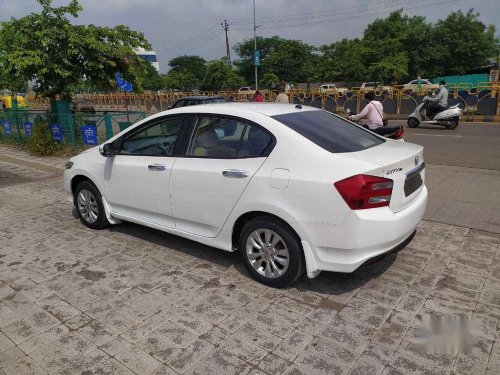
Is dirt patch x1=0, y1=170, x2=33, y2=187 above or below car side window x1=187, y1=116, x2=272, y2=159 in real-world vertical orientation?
below

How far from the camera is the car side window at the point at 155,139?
416 centimetres

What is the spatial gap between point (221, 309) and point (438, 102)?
13907mm

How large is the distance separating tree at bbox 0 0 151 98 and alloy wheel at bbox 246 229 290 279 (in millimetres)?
8630

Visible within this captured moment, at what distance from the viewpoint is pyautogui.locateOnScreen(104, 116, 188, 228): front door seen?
413 centimetres

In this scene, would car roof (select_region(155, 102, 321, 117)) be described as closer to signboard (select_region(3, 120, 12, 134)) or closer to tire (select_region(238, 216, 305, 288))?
tire (select_region(238, 216, 305, 288))

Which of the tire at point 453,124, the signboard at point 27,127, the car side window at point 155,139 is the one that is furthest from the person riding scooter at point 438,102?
the signboard at point 27,127

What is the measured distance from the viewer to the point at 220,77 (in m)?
48.1

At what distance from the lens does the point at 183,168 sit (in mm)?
3904

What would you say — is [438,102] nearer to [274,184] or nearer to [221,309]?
[274,184]

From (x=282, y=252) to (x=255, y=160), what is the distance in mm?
804

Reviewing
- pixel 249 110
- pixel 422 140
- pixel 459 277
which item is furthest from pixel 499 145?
pixel 249 110

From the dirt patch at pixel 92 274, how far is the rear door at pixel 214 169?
848mm

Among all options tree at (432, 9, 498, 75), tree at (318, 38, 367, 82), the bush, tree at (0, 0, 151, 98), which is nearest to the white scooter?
tree at (0, 0, 151, 98)

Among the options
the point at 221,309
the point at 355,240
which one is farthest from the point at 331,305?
the point at 221,309
